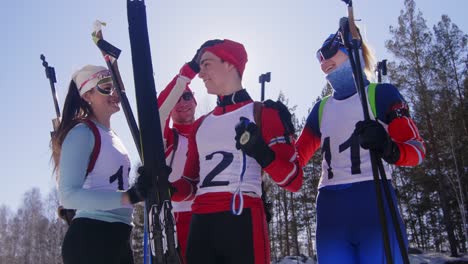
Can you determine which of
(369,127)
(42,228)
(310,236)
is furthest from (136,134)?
(42,228)

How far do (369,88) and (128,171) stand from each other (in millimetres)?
1950

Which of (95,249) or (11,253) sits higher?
(95,249)

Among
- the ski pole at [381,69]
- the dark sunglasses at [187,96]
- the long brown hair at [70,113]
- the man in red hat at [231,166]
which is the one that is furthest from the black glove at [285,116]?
the dark sunglasses at [187,96]

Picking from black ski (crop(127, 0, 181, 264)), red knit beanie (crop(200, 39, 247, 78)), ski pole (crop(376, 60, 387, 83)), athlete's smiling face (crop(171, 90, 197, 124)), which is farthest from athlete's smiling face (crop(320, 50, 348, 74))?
athlete's smiling face (crop(171, 90, 197, 124))

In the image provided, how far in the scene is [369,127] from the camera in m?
2.43

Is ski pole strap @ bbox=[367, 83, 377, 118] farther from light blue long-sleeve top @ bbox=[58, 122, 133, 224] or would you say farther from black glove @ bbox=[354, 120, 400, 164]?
light blue long-sleeve top @ bbox=[58, 122, 133, 224]

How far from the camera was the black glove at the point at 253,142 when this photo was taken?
8.17ft

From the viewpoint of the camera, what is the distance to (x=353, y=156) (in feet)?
9.52

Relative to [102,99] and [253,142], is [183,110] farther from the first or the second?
[253,142]

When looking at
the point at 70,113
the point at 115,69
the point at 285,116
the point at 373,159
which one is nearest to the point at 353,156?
the point at 373,159

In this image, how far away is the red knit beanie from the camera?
3273mm

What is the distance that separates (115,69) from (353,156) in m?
1.79

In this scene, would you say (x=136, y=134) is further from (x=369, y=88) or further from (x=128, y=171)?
(x=369, y=88)

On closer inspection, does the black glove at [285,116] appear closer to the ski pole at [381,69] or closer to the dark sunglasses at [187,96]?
the ski pole at [381,69]
